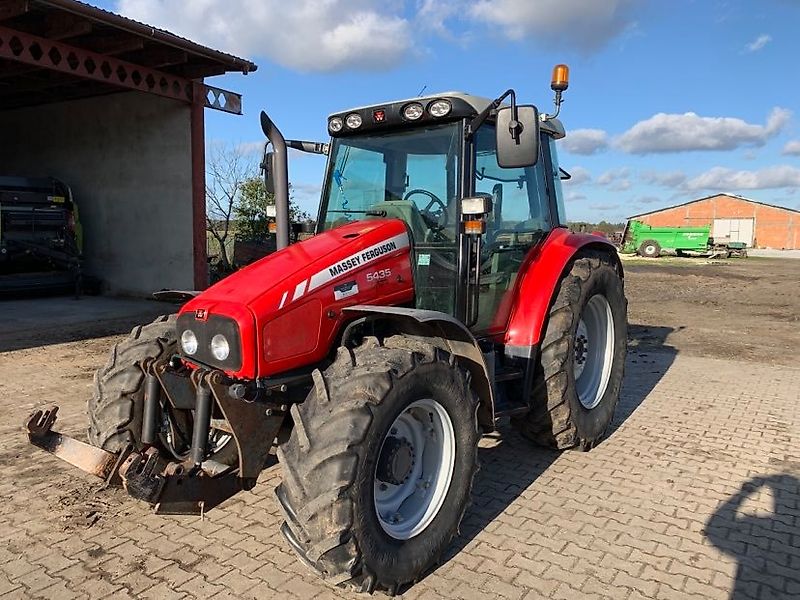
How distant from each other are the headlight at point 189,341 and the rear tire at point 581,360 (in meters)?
2.13

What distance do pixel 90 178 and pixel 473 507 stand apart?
13030 millimetres

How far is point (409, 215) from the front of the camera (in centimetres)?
366

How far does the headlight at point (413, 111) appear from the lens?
11.8 ft

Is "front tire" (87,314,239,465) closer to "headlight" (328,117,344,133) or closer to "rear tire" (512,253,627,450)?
Result: "headlight" (328,117,344,133)

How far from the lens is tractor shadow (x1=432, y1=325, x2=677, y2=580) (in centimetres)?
339

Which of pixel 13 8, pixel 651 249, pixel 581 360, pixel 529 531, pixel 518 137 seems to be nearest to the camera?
pixel 518 137

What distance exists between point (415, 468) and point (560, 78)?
2.71m

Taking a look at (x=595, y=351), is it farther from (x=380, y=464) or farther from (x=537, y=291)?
(x=380, y=464)

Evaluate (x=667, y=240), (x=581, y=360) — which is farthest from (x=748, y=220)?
(x=581, y=360)

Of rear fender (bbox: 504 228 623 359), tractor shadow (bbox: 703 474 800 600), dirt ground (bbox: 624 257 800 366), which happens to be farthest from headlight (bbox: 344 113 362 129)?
dirt ground (bbox: 624 257 800 366)

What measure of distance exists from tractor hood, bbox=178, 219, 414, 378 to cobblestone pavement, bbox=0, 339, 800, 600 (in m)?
0.97

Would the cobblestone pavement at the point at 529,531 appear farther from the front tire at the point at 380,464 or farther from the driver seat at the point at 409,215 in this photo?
Result: the driver seat at the point at 409,215

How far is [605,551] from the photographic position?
3.10 metres

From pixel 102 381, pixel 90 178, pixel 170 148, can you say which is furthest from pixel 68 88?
pixel 102 381
